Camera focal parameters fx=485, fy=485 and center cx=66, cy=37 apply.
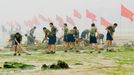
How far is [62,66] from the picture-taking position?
2041cm

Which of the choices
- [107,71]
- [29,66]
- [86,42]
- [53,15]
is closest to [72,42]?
[86,42]

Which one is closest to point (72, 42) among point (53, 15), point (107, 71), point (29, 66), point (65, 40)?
point (65, 40)

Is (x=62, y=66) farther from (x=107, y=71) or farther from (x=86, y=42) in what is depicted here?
(x=86, y=42)

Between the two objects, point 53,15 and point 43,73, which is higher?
point 53,15

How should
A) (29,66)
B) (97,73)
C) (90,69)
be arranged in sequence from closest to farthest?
(97,73)
(90,69)
(29,66)

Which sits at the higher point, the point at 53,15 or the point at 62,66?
the point at 53,15

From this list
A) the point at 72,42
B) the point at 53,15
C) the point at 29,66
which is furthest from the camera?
the point at 53,15

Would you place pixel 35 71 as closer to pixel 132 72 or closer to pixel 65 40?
pixel 132 72

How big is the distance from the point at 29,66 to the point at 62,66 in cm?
191

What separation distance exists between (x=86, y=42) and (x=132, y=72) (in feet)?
71.6

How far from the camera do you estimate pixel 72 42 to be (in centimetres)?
3594

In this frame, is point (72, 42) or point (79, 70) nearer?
point (79, 70)

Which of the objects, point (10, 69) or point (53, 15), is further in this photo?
point (53, 15)

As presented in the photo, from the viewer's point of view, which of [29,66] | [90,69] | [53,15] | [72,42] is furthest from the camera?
[53,15]
